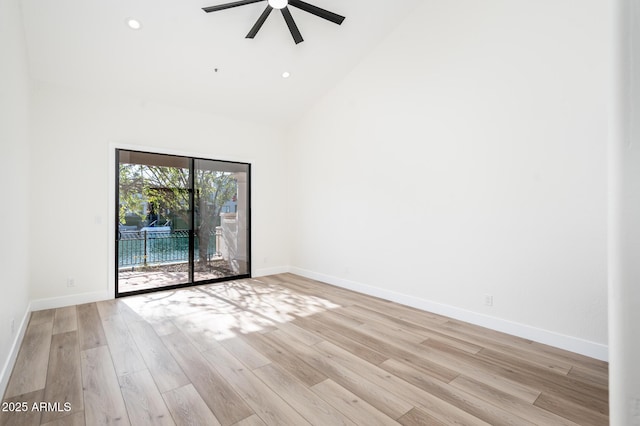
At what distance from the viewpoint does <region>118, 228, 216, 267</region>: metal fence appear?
4.55m

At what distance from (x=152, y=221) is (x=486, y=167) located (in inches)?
179

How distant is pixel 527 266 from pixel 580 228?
1.82 ft

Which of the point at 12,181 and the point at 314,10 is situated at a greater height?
the point at 314,10

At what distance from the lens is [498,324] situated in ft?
10.7

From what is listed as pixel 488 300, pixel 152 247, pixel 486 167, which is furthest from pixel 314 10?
pixel 152 247

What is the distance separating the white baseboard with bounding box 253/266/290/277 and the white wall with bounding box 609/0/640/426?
565cm

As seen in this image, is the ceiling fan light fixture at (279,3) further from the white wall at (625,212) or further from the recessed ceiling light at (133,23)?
the white wall at (625,212)

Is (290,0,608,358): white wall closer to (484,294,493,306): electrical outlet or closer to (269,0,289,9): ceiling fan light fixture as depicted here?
(484,294,493,306): electrical outlet

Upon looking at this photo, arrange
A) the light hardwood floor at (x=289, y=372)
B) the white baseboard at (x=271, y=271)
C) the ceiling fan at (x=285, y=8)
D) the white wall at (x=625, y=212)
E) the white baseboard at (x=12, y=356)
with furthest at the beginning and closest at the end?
the white baseboard at (x=271, y=271) → the ceiling fan at (x=285, y=8) → the white baseboard at (x=12, y=356) → the light hardwood floor at (x=289, y=372) → the white wall at (x=625, y=212)

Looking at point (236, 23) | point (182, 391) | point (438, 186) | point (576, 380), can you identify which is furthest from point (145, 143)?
point (576, 380)

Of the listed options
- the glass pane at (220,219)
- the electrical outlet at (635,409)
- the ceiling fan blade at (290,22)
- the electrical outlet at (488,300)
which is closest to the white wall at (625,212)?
the electrical outlet at (635,409)

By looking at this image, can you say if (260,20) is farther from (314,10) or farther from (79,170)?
(79,170)

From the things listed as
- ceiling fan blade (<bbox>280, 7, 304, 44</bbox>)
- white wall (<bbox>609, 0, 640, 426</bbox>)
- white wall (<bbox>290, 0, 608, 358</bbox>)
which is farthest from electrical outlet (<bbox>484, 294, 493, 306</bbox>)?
ceiling fan blade (<bbox>280, 7, 304, 44</bbox>)

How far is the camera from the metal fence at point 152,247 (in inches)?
179
